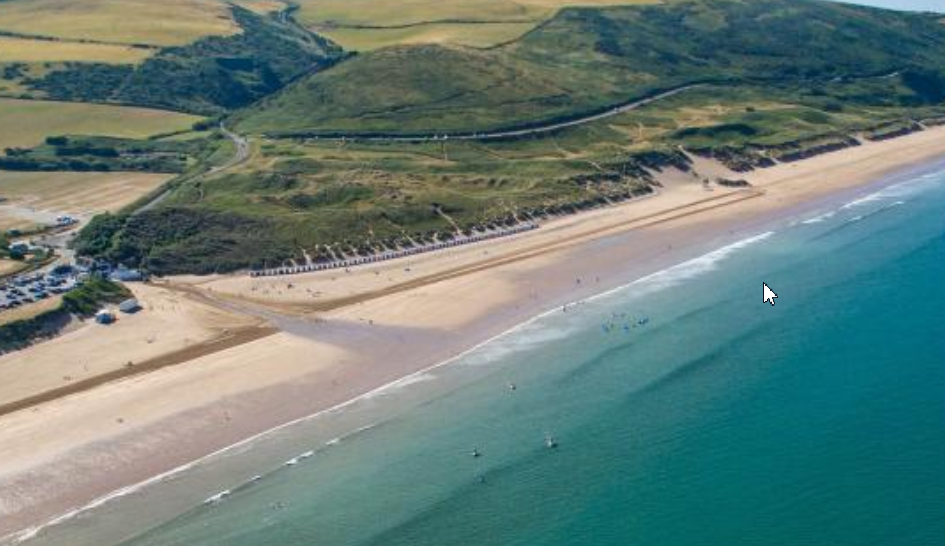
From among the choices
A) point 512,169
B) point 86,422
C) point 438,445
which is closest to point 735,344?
point 438,445

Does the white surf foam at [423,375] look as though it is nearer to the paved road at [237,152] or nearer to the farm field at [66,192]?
the paved road at [237,152]

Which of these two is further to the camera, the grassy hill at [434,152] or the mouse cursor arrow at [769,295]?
the grassy hill at [434,152]

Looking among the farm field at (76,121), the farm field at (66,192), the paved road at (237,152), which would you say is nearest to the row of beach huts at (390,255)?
the farm field at (66,192)

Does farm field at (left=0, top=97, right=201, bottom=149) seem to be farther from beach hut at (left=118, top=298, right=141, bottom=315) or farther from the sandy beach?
beach hut at (left=118, top=298, right=141, bottom=315)

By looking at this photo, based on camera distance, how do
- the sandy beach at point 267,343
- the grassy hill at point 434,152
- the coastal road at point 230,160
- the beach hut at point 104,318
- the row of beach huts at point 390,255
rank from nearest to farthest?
the sandy beach at point 267,343, the beach hut at point 104,318, the row of beach huts at point 390,255, the grassy hill at point 434,152, the coastal road at point 230,160

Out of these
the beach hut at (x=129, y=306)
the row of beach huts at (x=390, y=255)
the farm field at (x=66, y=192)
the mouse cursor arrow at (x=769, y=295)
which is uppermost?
the mouse cursor arrow at (x=769, y=295)

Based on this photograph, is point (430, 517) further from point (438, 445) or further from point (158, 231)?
point (158, 231)

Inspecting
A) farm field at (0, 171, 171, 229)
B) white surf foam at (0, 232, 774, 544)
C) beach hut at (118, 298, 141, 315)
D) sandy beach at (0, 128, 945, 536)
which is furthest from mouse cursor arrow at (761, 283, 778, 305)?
farm field at (0, 171, 171, 229)
